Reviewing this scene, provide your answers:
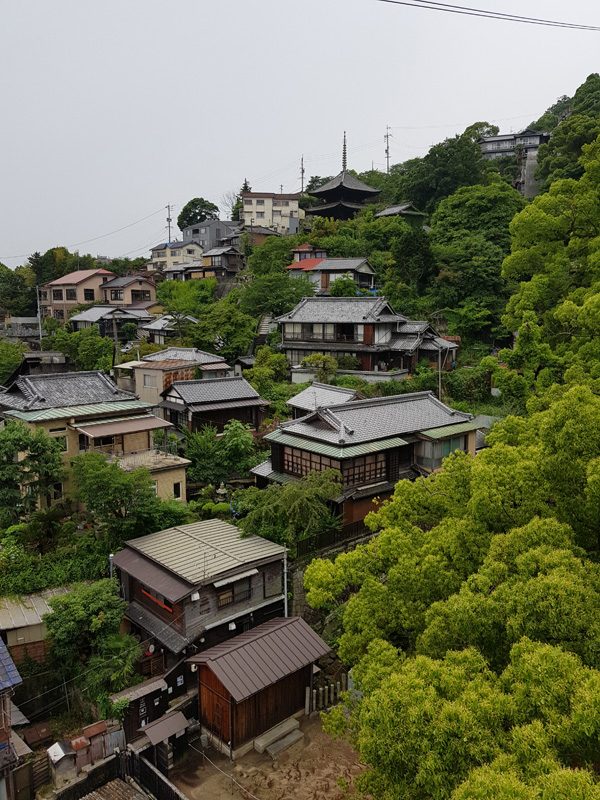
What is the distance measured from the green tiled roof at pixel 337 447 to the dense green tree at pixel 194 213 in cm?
7875

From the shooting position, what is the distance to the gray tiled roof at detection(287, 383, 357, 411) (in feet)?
98.2

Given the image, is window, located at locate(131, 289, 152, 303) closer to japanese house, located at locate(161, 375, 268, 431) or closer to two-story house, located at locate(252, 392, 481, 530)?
japanese house, located at locate(161, 375, 268, 431)

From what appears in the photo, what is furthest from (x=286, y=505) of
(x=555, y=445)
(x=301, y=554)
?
(x=555, y=445)

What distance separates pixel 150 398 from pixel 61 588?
1775 cm

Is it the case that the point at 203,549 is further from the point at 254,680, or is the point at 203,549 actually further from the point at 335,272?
the point at 335,272

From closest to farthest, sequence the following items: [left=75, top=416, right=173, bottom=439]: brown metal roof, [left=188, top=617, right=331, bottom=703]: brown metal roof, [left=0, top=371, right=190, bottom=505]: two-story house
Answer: [left=188, top=617, right=331, bottom=703]: brown metal roof
[left=75, top=416, right=173, bottom=439]: brown metal roof
[left=0, top=371, right=190, bottom=505]: two-story house

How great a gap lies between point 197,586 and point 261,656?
2.86 m

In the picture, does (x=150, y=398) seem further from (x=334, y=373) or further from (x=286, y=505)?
(x=286, y=505)

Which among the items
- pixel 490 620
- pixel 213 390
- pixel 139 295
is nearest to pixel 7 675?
pixel 490 620

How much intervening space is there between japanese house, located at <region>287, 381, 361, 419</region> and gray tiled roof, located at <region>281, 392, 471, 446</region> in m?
3.58

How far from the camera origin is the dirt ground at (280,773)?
14.1 meters

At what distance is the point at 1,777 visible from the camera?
→ 41.6ft

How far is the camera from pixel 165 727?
49.8 feet

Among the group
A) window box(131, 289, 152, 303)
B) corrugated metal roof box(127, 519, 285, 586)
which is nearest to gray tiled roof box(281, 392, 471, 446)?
corrugated metal roof box(127, 519, 285, 586)
